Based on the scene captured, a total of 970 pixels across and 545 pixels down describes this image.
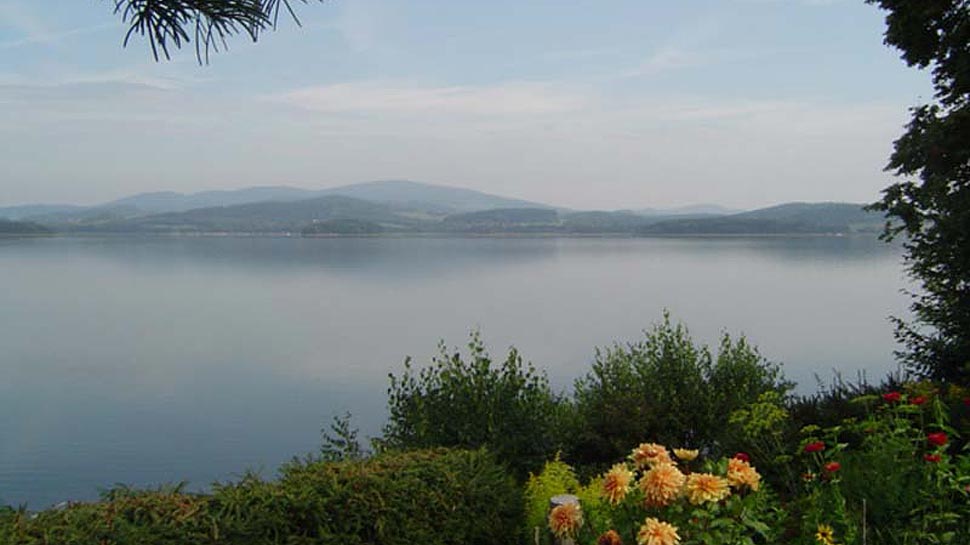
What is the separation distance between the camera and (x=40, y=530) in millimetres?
3791

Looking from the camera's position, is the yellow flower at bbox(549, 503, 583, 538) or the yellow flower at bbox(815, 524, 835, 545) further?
the yellow flower at bbox(549, 503, 583, 538)

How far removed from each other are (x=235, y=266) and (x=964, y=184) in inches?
3483

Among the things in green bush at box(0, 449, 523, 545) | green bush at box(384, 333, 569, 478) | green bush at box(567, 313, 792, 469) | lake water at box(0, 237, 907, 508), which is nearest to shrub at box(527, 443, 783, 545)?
green bush at box(0, 449, 523, 545)

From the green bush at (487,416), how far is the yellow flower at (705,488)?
12.3ft

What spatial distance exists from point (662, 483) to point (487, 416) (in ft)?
12.9

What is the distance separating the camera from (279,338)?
3688 cm

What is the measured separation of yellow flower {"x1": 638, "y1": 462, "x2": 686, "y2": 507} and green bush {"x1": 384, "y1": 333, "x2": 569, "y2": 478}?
365 cm

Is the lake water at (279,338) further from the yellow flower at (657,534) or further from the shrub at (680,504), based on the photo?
the yellow flower at (657,534)

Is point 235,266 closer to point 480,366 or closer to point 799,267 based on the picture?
point 799,267

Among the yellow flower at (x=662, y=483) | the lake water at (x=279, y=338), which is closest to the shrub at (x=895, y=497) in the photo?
the yellow flower at (x=662, y=483)

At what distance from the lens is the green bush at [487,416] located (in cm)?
720

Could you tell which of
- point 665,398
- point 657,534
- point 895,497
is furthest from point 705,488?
point 665,398

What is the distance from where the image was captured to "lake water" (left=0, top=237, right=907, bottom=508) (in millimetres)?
19312

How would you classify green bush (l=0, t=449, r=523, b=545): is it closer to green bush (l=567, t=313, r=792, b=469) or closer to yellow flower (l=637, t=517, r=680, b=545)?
yellow flower (l=637, t=517, r=680, b=545)
